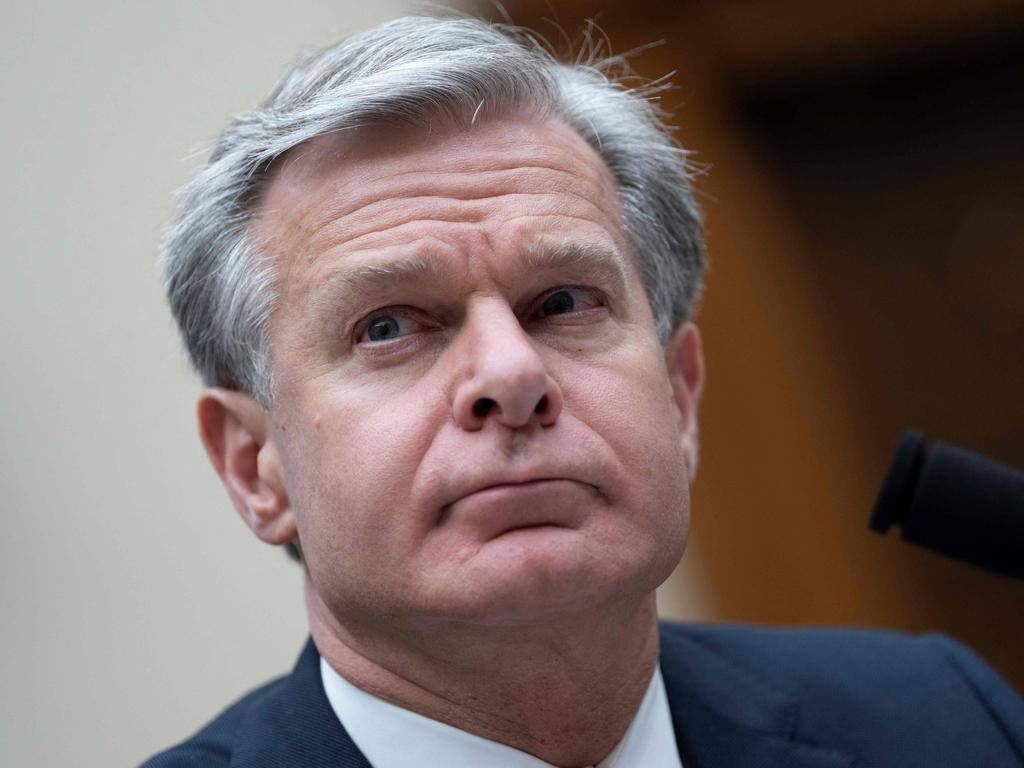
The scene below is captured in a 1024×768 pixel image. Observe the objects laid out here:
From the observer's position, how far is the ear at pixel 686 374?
6.14 ft

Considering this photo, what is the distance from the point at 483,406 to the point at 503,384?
57 mm

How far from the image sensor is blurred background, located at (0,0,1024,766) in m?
2.54

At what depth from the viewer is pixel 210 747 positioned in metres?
1.74

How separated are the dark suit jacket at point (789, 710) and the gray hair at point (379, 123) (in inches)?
19.1

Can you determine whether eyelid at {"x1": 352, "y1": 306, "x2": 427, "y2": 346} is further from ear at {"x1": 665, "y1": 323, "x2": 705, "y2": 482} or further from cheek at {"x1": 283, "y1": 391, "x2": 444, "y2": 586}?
ear at {"x1": 665, "y1": 323, "x2": 705, "y2": 482}

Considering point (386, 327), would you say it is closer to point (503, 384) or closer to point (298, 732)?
point (503, 384)

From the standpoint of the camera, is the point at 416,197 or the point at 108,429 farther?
the point at 108,429

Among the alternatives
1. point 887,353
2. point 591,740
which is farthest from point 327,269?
point 887,353

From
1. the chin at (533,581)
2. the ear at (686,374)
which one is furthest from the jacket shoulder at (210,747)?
the ear at (686,374)

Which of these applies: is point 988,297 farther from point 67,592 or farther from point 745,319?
point 67,592

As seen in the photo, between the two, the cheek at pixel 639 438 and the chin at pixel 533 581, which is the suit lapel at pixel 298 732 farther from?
the cheek at pixel 639 438

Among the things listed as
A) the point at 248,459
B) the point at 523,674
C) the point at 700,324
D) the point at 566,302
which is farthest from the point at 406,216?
the point at 700,324

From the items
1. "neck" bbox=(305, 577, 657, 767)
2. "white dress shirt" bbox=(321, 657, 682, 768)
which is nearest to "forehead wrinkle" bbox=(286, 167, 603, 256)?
"neck" bbox=(305, 577, 657, 767)

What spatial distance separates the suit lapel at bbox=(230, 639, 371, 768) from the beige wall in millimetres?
947
